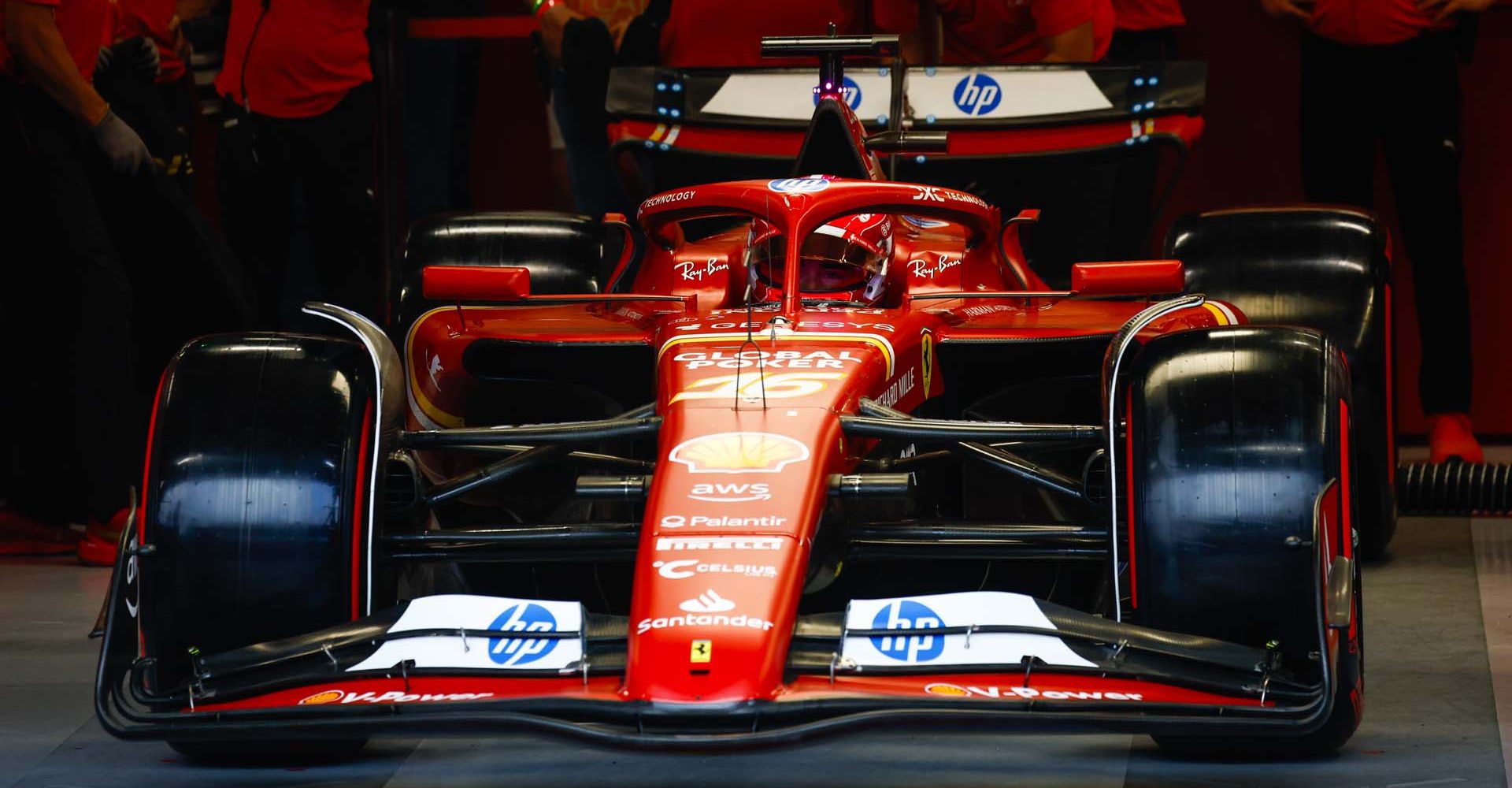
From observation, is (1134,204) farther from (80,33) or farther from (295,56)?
Answer: (80,33)

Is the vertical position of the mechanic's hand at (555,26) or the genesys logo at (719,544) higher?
the mechanic's hand at (555,26)

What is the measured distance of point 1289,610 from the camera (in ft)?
11.5

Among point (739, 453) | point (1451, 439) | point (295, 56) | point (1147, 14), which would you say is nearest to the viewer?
point (739, 453)

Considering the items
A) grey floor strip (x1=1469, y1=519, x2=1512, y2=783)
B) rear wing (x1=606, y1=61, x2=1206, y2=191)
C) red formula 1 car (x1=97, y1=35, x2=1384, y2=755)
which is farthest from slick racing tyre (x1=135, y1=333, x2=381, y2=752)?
rear wing (x1=606, y1=61, x2=1206, y2=191)

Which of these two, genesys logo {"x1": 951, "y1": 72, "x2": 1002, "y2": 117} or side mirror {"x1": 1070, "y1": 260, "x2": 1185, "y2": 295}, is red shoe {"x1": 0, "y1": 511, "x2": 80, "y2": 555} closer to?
genesys logo {"x1": 951, "y1": 72, "x2": 1002, "y2": 117}

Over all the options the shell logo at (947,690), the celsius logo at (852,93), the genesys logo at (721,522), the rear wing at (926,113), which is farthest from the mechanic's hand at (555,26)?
the shell logo at (947,690)

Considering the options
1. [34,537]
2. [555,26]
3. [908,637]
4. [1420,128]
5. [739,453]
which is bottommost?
[34,537]

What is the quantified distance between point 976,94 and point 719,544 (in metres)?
3.51

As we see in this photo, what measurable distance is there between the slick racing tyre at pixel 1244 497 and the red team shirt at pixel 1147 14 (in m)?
4.09

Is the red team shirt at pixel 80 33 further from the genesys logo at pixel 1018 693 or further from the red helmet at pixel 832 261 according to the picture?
the genesys logo at pixel 1018 693

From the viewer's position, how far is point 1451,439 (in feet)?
22.6

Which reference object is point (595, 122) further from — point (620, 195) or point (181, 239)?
point (181, 239)

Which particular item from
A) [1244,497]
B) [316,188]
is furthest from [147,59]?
[1244,497]

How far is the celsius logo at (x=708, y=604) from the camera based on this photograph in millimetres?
3270
